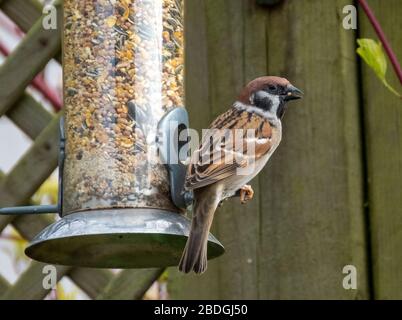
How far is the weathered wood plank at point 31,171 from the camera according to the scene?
3574 mm

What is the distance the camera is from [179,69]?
3.31 metres

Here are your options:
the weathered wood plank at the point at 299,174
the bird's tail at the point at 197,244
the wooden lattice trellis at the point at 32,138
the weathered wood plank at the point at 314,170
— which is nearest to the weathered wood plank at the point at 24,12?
the wooden lattice trellis at the point at 32,138

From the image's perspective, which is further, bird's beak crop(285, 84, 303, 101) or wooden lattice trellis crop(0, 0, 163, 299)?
wooden lattice trellis crop(0, 0, 163, 299)

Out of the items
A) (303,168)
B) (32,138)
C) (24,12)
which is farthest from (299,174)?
(24,12)

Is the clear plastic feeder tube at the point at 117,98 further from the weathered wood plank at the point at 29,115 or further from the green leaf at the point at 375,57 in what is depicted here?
the green leaf at the point at 375,57

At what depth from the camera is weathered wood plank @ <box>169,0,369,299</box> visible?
3240 mm

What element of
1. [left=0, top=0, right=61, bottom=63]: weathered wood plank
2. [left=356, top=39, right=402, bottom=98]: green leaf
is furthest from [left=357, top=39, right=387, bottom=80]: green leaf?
[left=0, top=0, right=61, bottom=63]: weathered wood plank

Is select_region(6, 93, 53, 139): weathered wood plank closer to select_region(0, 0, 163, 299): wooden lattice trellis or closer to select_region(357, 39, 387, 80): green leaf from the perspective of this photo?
select_region(0, 0, 163, 299): wooden lattice trellis

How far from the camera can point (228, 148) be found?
328 centimetres

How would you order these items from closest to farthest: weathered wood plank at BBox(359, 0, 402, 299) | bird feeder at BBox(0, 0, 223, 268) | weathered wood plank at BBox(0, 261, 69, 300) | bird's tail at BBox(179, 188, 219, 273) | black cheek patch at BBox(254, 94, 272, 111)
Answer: bird's tail at BBox(179, 188, 219, 273) < bird feeder at BBox(0, 0, 223, 268) < weathered wood plank at BBox(359, 0, 402, 299) < black cheek patch at BBox(254, 94, 272, 111) < weathered wood plank at BBox(0, 261, 69, 300)

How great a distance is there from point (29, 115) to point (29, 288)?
512 millimetres

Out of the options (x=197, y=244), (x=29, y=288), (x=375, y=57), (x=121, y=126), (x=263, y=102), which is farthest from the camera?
(x=29, y=288)

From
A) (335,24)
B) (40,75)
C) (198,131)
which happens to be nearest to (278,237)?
(198,131)

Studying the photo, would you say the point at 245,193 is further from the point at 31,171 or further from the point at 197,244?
the point at 31,171
